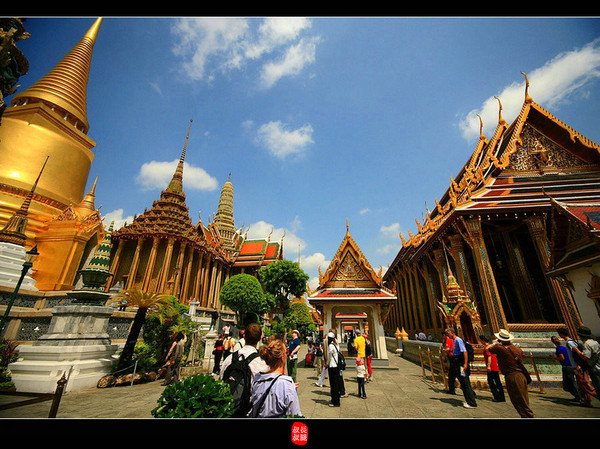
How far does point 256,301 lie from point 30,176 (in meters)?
20.6

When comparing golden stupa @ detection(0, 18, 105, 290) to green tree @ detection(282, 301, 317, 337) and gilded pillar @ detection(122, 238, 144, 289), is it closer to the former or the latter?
gilded pillar @ detection(122, 238, 144, 289)

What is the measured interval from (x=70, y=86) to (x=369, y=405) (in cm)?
3477

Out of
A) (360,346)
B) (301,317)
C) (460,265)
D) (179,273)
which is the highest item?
(179,273)

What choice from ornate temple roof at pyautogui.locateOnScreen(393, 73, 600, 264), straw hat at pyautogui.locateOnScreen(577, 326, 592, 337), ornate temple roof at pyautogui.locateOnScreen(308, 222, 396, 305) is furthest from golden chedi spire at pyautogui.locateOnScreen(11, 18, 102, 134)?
straw hat at pyautogui.locateOnScreen(577, 326, 592, 337)

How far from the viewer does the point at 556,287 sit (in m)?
8.02

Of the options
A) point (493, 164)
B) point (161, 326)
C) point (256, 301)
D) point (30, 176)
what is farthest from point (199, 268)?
point (493, 164)

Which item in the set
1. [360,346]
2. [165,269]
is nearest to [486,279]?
[360,346]

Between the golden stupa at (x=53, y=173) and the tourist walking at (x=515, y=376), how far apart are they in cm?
2307

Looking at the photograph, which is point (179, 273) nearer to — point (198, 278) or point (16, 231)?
point (198, 278)

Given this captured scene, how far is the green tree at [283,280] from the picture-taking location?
29.5 meters

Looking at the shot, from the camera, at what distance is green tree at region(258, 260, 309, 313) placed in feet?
96.6

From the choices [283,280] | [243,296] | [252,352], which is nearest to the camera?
[252,352]

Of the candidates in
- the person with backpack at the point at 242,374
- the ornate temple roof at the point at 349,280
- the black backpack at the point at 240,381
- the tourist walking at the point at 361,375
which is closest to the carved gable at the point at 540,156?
the ornate temple roof at the point at 349,280
